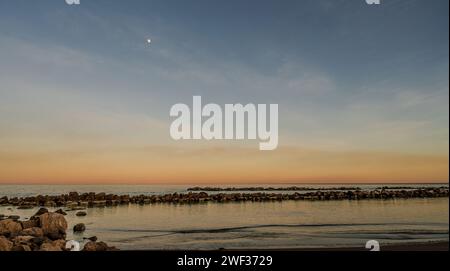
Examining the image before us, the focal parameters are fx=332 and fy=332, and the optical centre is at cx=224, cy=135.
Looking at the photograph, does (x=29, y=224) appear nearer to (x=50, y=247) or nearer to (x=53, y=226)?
(x=53, y=226)

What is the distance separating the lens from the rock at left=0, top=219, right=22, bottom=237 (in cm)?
557

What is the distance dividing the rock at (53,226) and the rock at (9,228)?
35 cm

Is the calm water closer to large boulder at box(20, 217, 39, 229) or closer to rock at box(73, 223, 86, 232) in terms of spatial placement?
rock at box(73, 223, 86, 232)

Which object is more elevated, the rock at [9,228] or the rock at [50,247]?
the rock at [9,228]

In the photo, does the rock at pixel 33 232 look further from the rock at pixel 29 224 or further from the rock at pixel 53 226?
the rock at pixel 29 224

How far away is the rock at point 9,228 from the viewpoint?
18.3ft

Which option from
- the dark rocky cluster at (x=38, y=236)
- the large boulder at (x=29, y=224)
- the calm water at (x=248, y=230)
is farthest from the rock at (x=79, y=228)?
the large boulder at (x=29, y=224)

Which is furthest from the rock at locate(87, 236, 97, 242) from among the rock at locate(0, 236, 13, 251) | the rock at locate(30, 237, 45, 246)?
the rock at locate(0, 236, 13, 251)

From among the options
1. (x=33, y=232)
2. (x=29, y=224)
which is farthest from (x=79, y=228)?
(x=33, y=232)

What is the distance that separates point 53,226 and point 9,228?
27.9 inches

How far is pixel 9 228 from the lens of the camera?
18.6 ft
